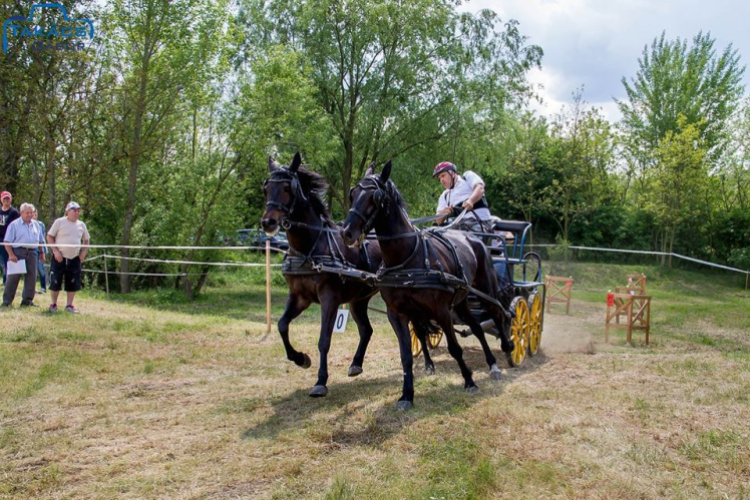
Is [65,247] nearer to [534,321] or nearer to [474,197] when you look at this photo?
[474,197]

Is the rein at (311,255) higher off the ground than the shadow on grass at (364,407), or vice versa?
the rein at (311,255)

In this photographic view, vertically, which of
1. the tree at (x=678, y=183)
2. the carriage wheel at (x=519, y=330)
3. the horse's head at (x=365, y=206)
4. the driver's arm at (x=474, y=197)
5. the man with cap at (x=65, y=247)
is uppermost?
the tree at (x=678, y=183)

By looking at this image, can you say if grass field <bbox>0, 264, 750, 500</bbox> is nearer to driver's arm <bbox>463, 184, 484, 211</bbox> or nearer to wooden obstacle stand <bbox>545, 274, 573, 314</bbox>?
driver's arm <bbox>463, 184, 484, 211</bbox>

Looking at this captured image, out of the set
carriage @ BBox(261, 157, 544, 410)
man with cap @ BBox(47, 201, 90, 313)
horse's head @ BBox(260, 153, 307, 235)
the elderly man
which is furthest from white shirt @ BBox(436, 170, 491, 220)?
the elderly man

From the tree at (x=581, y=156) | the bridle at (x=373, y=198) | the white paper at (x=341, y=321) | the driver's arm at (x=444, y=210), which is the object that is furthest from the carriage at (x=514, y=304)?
the tree at (x=581, y=156)

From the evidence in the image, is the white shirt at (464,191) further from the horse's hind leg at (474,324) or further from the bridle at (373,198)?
the bridle at (373,198)

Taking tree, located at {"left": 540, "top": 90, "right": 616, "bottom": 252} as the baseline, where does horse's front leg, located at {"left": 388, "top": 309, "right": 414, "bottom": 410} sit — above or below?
below

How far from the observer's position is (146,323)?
10.5 meters

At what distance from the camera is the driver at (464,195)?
8102 mm

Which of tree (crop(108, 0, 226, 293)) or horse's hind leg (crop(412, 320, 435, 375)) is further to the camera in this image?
tree (crop(108, 0, 226, 293))

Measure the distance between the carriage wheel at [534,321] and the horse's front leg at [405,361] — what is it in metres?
3.19

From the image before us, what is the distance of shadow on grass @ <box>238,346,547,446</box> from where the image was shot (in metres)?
5.15

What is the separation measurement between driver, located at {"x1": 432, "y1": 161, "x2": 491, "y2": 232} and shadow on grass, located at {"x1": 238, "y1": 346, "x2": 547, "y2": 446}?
1.92m

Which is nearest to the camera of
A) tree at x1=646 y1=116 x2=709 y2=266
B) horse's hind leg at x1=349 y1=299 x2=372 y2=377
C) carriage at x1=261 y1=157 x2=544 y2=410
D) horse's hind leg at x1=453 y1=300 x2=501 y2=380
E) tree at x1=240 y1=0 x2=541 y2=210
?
carriage at x1=261 y1=157 x2=544 y2=410
